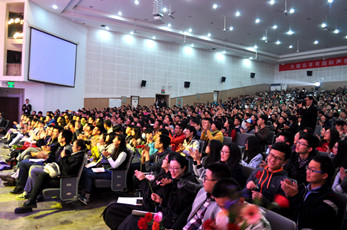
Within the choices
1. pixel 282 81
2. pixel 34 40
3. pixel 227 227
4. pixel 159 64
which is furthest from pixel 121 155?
pixel 282 81

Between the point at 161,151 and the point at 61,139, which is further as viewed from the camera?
the point at 61,139

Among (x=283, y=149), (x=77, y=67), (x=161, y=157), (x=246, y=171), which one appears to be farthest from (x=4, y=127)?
(x=283, y=149)

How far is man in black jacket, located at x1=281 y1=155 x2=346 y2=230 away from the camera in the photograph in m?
1.78

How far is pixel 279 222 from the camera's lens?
161cm

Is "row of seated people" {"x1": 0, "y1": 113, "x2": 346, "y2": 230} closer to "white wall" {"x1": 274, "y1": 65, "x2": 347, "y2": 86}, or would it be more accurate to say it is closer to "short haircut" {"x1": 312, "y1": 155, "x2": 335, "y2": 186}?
"short haircut" {"x1": 312, "y1": 155, "x2": 335, "y2": 186}

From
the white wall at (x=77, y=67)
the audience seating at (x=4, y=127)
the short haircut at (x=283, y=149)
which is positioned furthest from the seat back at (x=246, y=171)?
the white wall at (x=77, y=67)

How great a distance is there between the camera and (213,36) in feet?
58.1

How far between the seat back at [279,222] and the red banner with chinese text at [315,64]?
23.9m

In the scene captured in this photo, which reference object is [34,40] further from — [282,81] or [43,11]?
[282,81]

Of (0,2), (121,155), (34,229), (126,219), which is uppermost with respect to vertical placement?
(0,2)

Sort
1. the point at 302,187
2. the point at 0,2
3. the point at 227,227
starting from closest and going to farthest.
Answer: the point at 227,227 < the point at 302,187 < the point at 0,2

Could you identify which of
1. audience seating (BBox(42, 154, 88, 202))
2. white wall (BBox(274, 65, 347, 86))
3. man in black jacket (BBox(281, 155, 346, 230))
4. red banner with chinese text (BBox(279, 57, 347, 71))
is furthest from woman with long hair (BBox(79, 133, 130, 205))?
white wall (BBox(274, 65, 347, 86))

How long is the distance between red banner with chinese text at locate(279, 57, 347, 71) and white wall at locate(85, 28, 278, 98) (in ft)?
17.3

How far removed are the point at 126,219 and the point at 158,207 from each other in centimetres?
31
